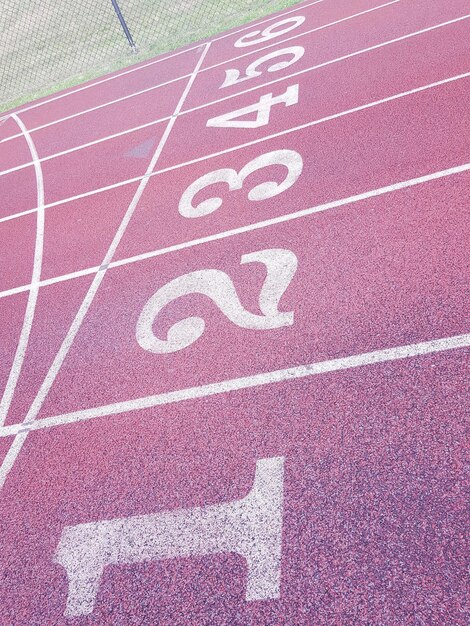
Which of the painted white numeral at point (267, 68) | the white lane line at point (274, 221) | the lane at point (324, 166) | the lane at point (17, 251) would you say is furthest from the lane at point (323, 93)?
the white lane line at point (274, 221)

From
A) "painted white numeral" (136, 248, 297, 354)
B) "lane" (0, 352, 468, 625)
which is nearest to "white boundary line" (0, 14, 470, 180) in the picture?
→ "painted white numeral" (136, 248, 297, 354)

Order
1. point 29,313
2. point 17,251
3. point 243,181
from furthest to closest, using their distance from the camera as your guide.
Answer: point 17,251, point 243,181, point 29,313

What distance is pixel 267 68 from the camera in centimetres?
941

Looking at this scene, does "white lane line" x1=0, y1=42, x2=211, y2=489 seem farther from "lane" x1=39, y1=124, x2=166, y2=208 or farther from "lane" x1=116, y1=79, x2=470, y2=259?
"lane" x1=39, y1=124, x2=166, y2=208

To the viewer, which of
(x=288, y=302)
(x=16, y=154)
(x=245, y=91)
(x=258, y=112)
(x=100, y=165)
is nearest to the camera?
(x=288, y=302)

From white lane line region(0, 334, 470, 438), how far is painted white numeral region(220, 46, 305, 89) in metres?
6.79

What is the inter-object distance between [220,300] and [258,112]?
4.17 metres

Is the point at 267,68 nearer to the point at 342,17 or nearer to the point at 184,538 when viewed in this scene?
the point at 342,17

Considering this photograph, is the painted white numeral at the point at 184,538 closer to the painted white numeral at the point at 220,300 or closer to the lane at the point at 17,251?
the painted white numeral at the point at 220,300

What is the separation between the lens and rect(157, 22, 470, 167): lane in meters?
7.13

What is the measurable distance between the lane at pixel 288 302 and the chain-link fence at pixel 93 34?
9561 mm

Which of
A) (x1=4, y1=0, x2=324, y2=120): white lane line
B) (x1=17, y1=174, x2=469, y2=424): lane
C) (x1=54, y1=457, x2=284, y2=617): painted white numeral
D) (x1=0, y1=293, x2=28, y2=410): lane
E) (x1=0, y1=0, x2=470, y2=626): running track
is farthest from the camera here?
(x1=4, y1=0, x2=324, y2=120): white lane line

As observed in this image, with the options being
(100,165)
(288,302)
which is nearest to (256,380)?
(288,302)

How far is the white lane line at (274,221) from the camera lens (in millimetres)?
5184
